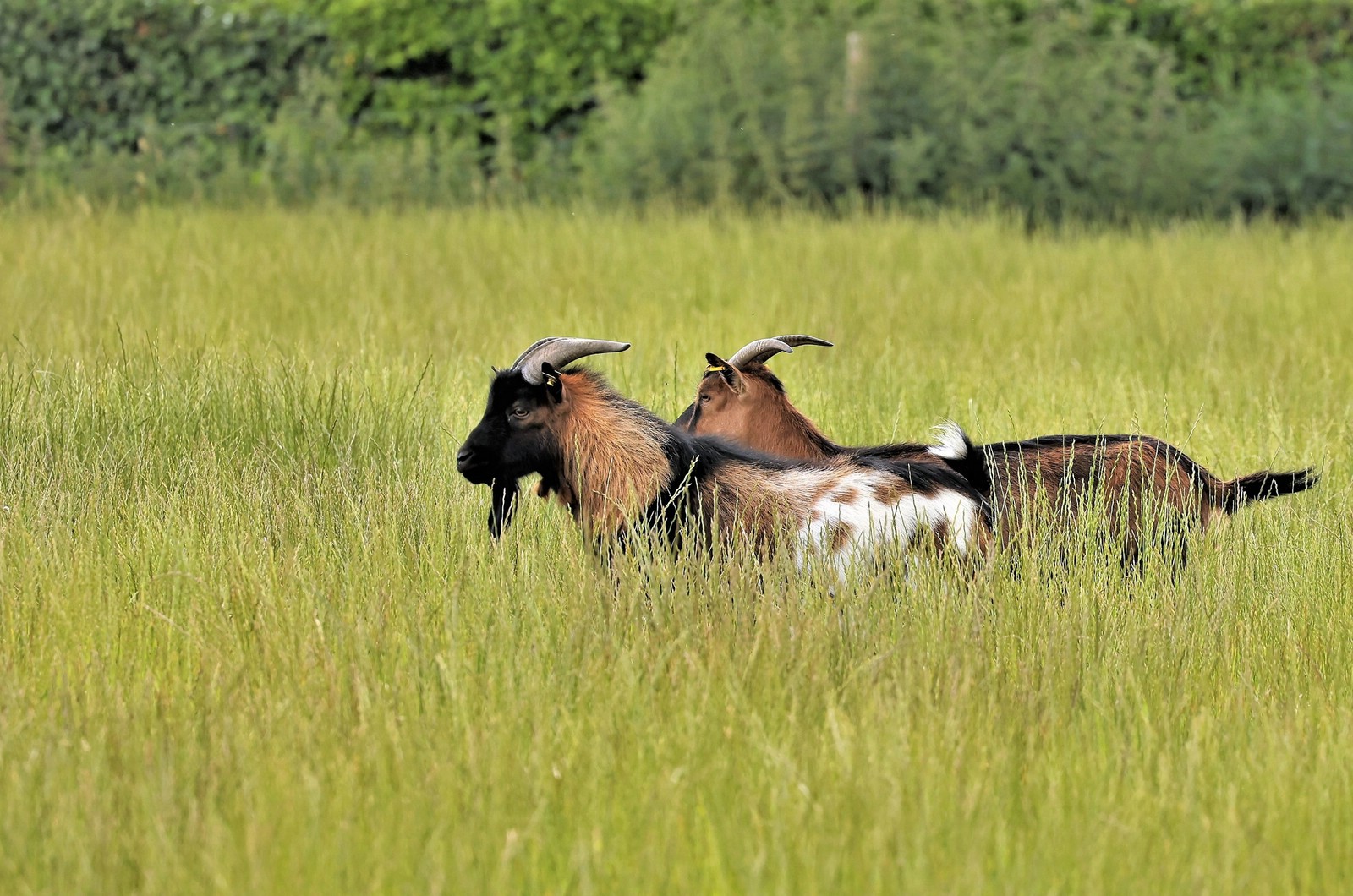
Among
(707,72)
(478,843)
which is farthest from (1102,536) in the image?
(707,72)

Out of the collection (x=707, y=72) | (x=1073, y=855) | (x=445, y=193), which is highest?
(x=707, y=72)

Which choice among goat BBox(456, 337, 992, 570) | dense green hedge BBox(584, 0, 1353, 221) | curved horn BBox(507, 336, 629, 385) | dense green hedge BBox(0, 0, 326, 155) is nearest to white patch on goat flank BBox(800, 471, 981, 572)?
goat BBox(456, 337, 992, 570)

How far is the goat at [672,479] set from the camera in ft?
15.5

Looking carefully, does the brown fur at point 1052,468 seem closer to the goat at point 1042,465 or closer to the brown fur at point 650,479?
the goat at point 1042,465

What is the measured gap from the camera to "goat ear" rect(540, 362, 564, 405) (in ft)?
16.3

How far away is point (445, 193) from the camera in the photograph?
13.6m

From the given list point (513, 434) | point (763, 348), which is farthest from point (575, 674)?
point (763, 348)

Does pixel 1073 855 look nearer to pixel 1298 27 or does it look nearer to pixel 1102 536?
pixel 1102 536

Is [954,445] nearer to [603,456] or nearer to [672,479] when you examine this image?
[672,479]

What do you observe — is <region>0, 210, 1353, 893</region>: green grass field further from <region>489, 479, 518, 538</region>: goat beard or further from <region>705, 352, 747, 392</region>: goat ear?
<region>705, 352, 747, 392</region>: goat ear

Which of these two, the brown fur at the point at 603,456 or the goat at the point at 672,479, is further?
the brown fur at the point at 603,456

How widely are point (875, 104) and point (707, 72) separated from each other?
154 centimetres

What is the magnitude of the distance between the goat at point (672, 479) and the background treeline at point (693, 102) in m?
8.30

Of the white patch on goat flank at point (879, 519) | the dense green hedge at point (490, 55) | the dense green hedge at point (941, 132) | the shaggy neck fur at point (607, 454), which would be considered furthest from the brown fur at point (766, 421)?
the dense green hedge at point (490, 55)
